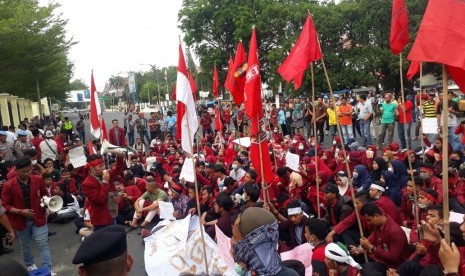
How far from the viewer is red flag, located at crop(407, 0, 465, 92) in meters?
3.48

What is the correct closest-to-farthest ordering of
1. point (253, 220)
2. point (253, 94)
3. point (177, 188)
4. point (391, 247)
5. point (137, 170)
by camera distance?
point (253, 220) → point (391, 247) → point (253, 94) → point (177, 188) → point (137, 170)

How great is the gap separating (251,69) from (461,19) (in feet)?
11.3

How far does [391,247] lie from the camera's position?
15.6 feet

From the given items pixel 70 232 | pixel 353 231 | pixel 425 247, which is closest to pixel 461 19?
pixel 425 247

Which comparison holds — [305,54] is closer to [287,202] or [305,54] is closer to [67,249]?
[287,202]

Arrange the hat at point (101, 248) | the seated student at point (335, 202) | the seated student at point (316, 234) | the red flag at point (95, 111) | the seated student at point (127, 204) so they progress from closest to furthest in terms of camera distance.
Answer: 1. the hat at point (101, 248)
2. the seated student at point (316, 234)
3. the seated student at point (335, 202)
4. the red flag at point (95, 111)
5. the seated student at point (127, 204)

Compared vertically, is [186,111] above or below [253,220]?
above

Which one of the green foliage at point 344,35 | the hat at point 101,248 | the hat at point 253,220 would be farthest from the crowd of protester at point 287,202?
the green foliage at point 344,35

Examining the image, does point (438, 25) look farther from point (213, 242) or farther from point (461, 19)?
point (213, 242)

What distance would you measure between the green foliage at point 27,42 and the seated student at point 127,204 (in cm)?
1037

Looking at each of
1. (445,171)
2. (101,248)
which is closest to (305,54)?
(445,171)

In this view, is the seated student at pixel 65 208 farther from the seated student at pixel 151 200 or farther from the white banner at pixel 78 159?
the seated student at pixel 151 200

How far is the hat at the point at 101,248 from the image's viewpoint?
7.55 ft

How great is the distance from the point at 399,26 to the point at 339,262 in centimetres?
411
